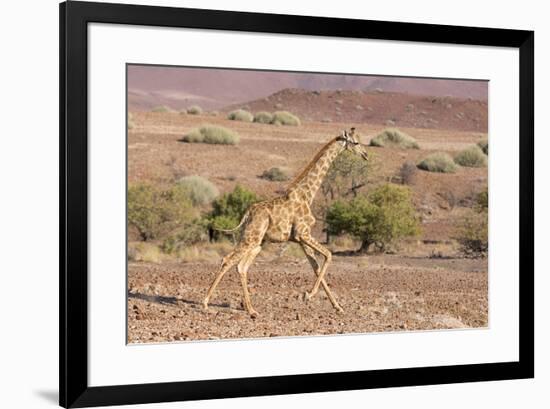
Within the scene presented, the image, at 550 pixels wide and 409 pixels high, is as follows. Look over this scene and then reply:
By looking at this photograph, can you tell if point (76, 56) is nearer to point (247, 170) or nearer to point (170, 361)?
point (247, 170)

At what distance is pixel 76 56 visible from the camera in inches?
356

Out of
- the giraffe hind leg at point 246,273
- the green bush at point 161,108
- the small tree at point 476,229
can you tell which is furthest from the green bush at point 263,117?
the small tree at point 476,229

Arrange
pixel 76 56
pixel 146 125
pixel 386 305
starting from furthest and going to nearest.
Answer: pixel 386 305, pixel 146 125, pixel 76 56

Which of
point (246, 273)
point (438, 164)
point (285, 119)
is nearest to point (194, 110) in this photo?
point (285, 119)

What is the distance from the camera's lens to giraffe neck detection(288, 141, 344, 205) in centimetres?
1038

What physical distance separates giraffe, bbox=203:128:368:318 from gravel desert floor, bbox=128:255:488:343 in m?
0.11

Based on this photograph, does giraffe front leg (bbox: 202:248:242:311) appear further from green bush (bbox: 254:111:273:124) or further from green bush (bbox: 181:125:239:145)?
green bush (bbox: 254:111:273:124)

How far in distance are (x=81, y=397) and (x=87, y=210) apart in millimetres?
1678

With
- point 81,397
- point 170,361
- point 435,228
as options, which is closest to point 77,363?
point 81,397

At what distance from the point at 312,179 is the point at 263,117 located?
0.81m

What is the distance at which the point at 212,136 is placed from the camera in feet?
33.2

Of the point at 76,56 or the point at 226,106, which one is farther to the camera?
the point at 226,106

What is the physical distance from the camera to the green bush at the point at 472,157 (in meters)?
11.0

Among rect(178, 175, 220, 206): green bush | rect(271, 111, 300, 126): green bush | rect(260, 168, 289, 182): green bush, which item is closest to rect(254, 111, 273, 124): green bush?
rect(271, 111, 300, 126): green bush
